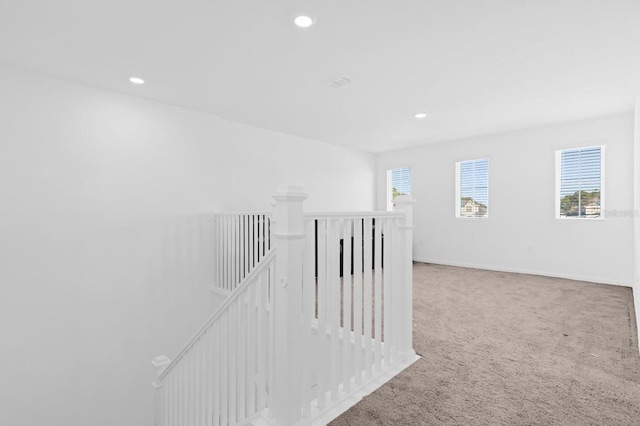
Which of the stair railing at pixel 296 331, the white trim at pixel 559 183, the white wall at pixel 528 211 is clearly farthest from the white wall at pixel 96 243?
the white trim at pixel 559 183

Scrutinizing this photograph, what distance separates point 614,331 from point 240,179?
14.5 ft

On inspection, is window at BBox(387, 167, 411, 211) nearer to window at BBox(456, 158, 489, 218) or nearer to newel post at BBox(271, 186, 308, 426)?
window at BBox(456, 158, 489, 218)

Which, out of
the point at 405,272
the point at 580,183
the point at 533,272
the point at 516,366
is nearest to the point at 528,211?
the point at 580,183

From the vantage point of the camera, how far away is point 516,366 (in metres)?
2.01

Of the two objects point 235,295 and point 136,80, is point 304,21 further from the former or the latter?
point 136,80

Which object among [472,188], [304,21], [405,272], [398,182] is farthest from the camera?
[398,182]

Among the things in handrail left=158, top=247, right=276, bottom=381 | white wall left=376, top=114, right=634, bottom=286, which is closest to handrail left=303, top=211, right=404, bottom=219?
handrail left=158, top=247, right=276, bottom=381

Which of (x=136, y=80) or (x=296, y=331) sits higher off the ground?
(x=136, y=80)

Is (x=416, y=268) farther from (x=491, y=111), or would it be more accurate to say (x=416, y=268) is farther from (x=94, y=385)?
(x=94, y=385)

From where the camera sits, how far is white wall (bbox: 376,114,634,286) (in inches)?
166

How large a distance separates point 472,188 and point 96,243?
5.69 m

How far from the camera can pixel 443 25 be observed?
7.28ft

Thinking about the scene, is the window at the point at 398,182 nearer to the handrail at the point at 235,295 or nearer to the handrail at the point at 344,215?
the handrail at the point at 344,215

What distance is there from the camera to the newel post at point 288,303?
4.36 feet
